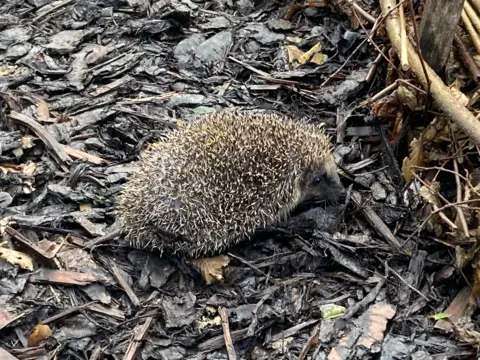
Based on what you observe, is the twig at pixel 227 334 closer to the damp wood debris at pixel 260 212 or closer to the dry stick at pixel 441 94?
the damp wood debris at pixel 260 212

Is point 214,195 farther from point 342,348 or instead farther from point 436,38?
point 436,38

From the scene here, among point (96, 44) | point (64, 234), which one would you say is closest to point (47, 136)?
point (64, 234)

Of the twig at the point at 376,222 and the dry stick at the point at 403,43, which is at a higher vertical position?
the dry stick at the point at 403,43

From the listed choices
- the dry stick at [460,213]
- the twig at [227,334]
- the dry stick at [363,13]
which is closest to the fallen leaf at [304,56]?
the dry stick at [363,13]

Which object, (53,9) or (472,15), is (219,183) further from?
(53,9)

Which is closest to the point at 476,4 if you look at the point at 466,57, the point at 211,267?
the point at 466,57

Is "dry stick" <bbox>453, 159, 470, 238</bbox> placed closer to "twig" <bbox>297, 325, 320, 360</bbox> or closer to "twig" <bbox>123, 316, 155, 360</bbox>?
"twig" <bbox>297, 325, 320, 360</bbox>
